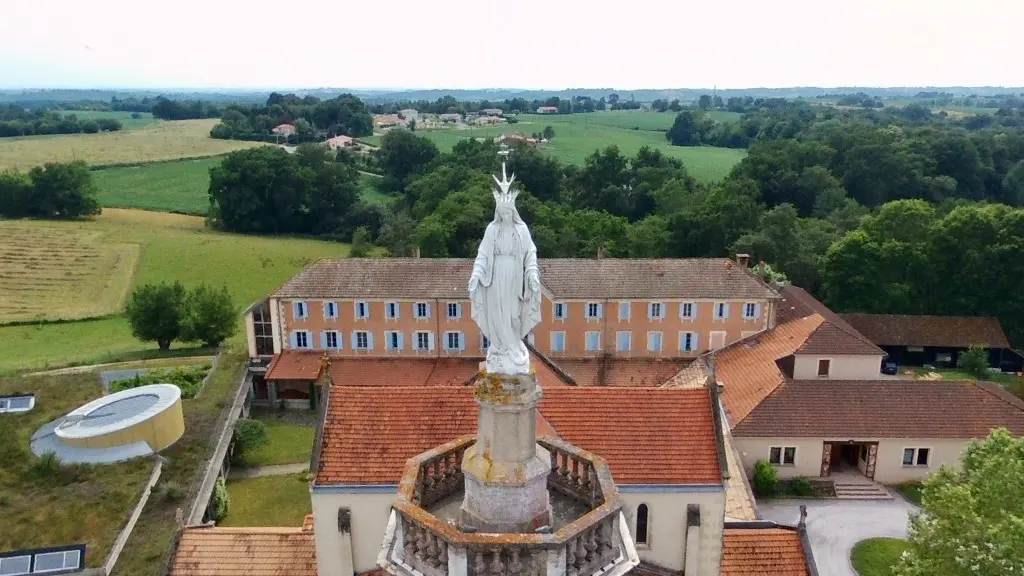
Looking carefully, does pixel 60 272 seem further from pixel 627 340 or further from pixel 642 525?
pixel 642 525

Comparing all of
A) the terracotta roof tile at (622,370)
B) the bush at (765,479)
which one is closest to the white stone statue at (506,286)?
the bush at (765,479)

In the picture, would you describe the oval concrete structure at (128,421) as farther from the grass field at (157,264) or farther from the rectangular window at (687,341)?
the rectangular window at (687,341)

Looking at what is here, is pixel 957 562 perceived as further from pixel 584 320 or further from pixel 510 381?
pixel 584 320

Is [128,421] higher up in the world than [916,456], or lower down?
higher up

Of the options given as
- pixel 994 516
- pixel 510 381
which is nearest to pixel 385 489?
pixel 510 381

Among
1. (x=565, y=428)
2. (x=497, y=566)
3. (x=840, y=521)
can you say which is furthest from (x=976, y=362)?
(x=497, y=566)
